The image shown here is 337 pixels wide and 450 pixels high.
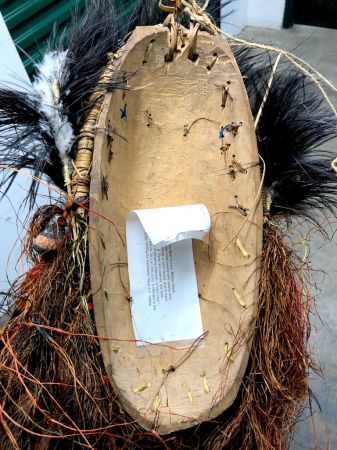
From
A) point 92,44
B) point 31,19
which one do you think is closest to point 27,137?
point 92,44

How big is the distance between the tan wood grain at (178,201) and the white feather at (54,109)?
0.06m

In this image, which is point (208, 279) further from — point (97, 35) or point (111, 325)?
point (97, 35)

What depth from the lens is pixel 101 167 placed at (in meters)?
0.68

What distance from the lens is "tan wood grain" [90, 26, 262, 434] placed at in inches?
26.9

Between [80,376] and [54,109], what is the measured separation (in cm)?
40

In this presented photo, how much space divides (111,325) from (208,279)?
200 mm

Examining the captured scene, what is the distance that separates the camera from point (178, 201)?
833 millimetres

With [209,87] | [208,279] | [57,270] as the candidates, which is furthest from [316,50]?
[57,270]

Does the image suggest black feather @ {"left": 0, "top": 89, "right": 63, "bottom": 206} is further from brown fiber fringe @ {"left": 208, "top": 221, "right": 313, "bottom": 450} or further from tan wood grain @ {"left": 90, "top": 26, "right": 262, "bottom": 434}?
brown fiber fringe @ {"left": 208, "top": 221, "right": 313, "bottom": 450}

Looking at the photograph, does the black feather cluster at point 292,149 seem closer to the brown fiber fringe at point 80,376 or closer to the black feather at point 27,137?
the brown fiber fringe at point 80,376

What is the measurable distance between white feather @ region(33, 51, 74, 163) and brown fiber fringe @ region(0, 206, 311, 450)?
10 cm

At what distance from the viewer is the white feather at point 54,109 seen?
712 millimetres

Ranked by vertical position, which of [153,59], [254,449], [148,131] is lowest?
[254,449]

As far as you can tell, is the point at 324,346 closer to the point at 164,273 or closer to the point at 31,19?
the point at 164,273
